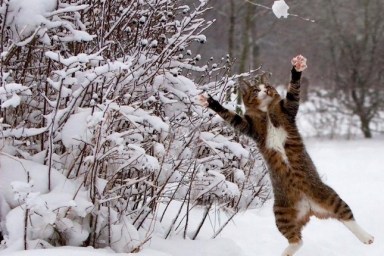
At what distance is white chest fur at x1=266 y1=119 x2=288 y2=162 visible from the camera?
3773 mm

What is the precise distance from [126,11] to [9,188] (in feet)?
4.18

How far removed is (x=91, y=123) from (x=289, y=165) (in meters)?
1.46

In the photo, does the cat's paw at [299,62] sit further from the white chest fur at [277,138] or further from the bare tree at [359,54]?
the bare tree at [359,54]

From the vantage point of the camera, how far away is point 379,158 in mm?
12633

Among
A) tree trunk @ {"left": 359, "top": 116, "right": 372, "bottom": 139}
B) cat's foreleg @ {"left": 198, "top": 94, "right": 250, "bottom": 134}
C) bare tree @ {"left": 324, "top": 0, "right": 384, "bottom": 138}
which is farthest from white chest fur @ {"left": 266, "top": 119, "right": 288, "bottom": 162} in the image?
tree trunk @ {"left": 359, "top": 116, "right": 372, "bottom": 139}

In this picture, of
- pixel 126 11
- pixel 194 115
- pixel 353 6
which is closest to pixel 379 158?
pixel 353 6

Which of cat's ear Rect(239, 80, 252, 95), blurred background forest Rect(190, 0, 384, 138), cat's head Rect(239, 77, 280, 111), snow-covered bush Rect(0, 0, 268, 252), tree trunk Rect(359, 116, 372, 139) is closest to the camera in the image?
snow-covered bush Rect(0, 0, 268, 252)

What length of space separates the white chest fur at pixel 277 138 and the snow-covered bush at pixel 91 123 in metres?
0.37

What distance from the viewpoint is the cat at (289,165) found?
373 cm

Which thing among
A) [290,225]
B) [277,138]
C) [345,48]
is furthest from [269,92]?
[345,48]

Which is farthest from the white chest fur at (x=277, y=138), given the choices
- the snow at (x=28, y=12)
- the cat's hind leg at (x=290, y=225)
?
the snow at (x=28, y=12)

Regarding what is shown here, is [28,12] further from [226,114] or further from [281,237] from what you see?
[281,237]

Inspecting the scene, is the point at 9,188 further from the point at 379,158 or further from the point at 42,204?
the point at 379,158

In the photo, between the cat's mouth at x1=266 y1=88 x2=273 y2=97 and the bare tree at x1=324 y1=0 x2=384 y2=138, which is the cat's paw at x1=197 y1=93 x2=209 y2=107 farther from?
the bare tree at x1=324 y1=0 x2=384 y2=138
